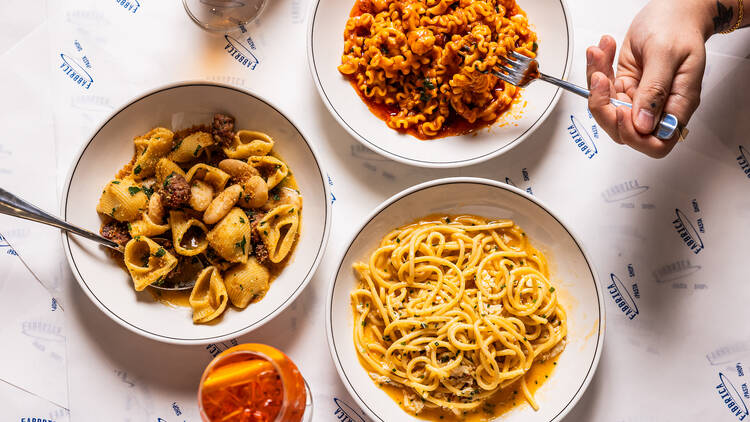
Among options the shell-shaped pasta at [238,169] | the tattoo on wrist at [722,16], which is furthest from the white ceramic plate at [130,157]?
the tattoo on wrist at [722,16]

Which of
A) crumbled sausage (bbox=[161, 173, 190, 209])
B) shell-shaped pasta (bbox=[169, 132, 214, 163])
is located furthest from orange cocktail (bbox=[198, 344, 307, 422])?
shell-shaped pasta (bbox=[169, 132, 214, 163])

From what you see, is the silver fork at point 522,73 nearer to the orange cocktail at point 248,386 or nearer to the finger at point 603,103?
the finger at point 603,103

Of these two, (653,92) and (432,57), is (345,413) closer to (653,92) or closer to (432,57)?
(432,57)

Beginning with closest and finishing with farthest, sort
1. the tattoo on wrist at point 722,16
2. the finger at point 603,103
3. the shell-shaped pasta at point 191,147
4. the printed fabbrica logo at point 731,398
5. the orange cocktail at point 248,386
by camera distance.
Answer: the finger at point 603,103 < the orange cocktail at point 248,386 < the tattoo on wrist at point 722,16 < the shell-shaped pasta at point 191,147 < the printed fabbrica logo at point 731,398

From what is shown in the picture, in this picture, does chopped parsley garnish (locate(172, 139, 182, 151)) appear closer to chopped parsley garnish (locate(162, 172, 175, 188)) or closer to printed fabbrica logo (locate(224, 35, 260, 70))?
chopped parsley garnish (locate(162, 172, 175, 188))

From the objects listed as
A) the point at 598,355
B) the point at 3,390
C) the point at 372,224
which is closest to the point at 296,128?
the point at 372,224

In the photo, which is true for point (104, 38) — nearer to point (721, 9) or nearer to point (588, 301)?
point (588, 301)

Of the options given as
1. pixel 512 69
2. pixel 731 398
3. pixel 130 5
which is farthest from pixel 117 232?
pixel 731 398
